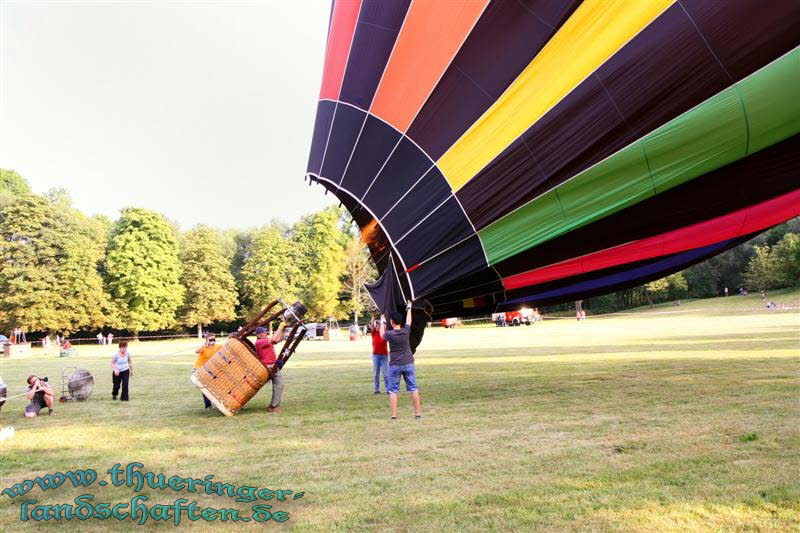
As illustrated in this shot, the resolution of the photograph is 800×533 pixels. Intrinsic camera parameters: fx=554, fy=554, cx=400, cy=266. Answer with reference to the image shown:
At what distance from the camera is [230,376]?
24.3ft

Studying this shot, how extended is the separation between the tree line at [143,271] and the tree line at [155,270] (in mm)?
80

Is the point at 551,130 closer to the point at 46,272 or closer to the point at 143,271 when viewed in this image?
the point at 46,272

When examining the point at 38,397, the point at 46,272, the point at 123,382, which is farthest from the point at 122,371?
the point at 46,272

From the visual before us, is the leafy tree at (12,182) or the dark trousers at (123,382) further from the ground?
the leafy tree at (12,182)

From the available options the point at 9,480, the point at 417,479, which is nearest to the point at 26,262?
the point at 9,480

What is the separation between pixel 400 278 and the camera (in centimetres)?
673

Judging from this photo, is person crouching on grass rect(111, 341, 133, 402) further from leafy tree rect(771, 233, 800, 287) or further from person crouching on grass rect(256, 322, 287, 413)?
leafy tree rect(771, 233, 800, 287)

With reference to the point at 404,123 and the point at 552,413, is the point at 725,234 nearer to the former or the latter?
the point at 552,413

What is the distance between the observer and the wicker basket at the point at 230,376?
735 cm

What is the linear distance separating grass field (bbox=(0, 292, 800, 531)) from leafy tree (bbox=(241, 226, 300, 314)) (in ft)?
125

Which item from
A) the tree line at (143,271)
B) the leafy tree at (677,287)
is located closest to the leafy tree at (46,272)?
the tree line at (143,271)

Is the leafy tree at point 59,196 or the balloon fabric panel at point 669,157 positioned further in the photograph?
the leafy tree at point 59,196

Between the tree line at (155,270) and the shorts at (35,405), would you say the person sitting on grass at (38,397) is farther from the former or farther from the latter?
the tree line at (155,270)

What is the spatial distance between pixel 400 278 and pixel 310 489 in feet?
9.92
